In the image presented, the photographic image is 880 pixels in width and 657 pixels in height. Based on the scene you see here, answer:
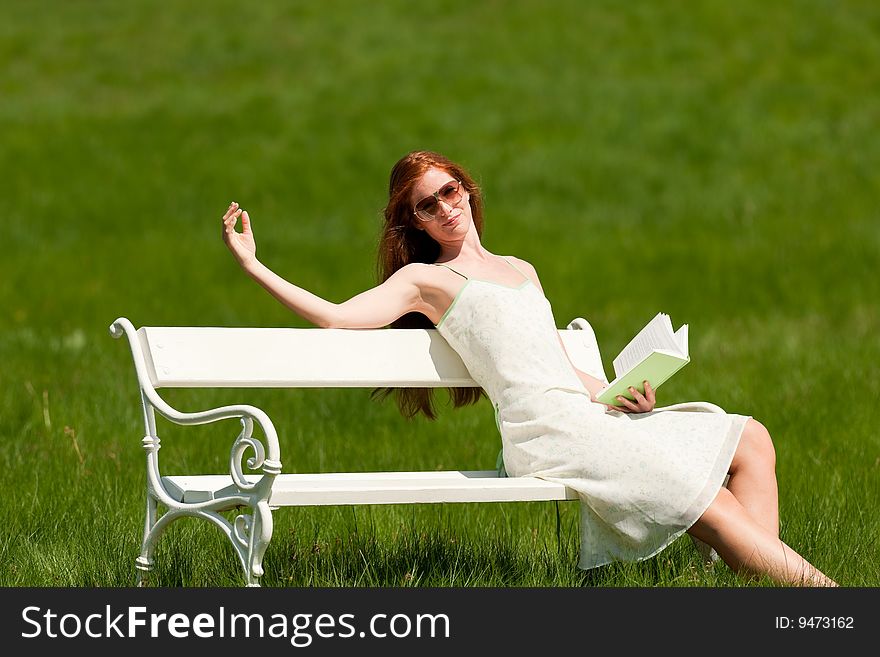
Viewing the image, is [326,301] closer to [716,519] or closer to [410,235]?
[410,235]

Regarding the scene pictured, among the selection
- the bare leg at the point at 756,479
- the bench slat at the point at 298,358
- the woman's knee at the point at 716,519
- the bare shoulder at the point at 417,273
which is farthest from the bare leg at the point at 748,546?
the bare shoulder at the point at 417,273

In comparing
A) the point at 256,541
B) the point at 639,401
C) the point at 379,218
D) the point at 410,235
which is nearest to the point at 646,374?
the point at 639,401

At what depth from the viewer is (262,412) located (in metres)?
3.52

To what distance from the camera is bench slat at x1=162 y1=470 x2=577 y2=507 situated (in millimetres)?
3484

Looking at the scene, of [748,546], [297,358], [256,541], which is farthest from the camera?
[297,358]

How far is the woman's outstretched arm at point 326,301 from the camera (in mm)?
3896

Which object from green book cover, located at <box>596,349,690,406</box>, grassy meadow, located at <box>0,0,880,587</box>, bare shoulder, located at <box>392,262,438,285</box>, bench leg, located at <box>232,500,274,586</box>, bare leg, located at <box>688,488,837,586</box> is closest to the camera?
bench leg, located at <box>232,500,274,586</box>

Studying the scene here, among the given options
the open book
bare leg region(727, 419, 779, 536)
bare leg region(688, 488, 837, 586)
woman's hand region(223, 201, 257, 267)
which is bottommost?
bare leg region(688, 488, 837, 586)

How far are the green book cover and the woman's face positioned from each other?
73 centimetres

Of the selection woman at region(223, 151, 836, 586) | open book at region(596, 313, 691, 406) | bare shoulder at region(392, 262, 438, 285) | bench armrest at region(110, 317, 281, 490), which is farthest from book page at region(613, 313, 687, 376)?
bench armrest at region(110, 317, 281, 490)

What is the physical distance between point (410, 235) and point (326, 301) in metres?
0.43

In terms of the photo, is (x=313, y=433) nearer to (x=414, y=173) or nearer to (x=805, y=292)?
(x=414, y=173)

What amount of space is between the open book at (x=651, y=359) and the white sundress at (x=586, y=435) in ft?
0.28

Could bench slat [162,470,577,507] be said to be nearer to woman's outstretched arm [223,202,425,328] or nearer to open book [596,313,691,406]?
open book [596,313,691,406]
